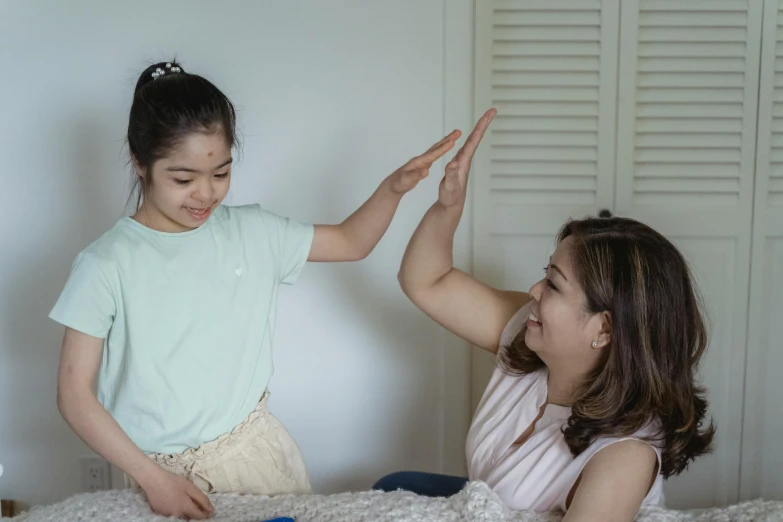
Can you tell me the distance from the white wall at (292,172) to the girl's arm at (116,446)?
0.66 metres

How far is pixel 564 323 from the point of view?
4.06 ft

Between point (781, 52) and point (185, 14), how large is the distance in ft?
4.18

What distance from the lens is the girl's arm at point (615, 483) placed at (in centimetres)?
107

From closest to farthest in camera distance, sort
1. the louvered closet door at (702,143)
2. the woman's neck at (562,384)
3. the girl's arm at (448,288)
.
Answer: the woman's neck at (562,384) → the girl's arm at (448,288) → the louvered closet door at (702,143)

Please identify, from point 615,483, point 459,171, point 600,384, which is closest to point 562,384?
point 600,384

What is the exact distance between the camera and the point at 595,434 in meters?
1.16

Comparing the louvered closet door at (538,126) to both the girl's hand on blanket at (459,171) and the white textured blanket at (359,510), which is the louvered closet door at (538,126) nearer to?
the girl's hand on blanket at (459,171)

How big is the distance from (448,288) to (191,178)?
0.48 meters

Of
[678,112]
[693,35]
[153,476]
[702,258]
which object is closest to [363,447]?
[153,476]

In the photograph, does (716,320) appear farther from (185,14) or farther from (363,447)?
(185,14)

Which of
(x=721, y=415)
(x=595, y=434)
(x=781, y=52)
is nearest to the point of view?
(x=595, y=434)

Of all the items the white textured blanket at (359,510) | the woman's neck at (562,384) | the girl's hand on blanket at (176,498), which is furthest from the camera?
the woman's neck at (562,384)

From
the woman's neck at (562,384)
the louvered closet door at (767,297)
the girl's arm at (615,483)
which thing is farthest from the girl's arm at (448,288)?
the louvered closet door at (767,297)

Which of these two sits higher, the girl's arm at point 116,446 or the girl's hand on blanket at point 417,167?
the girl's hand on blanket at point 417,167
